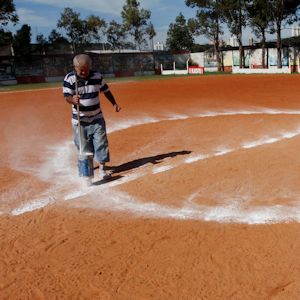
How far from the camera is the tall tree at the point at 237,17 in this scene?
48.9m

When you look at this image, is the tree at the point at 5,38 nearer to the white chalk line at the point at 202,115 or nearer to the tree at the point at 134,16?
the tree at the point at 134,16

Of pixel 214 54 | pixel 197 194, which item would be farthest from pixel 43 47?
pixel 197 194

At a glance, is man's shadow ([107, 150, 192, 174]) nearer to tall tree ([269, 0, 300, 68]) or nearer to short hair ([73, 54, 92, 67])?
short hair ([73, 54, 92, 67])

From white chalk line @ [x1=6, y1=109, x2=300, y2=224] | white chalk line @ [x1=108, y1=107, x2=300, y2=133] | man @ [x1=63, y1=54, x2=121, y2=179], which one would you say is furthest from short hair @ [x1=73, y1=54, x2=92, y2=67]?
white chalk line @ [x1=108, y1=107, x2=300, y2=133]

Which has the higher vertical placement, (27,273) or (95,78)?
(95,78)

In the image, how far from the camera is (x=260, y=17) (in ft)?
154

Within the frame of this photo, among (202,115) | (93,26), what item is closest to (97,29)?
(93,26)

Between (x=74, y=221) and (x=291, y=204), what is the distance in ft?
7.53

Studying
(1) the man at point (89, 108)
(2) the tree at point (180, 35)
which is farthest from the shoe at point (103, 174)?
(2) the tree at point (180, 35)

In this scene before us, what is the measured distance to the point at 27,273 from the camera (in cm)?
330

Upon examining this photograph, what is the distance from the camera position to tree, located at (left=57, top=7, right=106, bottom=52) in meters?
58.6

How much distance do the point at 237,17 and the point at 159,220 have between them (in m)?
50.2

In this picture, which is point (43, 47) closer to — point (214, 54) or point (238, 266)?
point (214, 54)

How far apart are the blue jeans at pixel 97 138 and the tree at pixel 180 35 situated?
206ft
